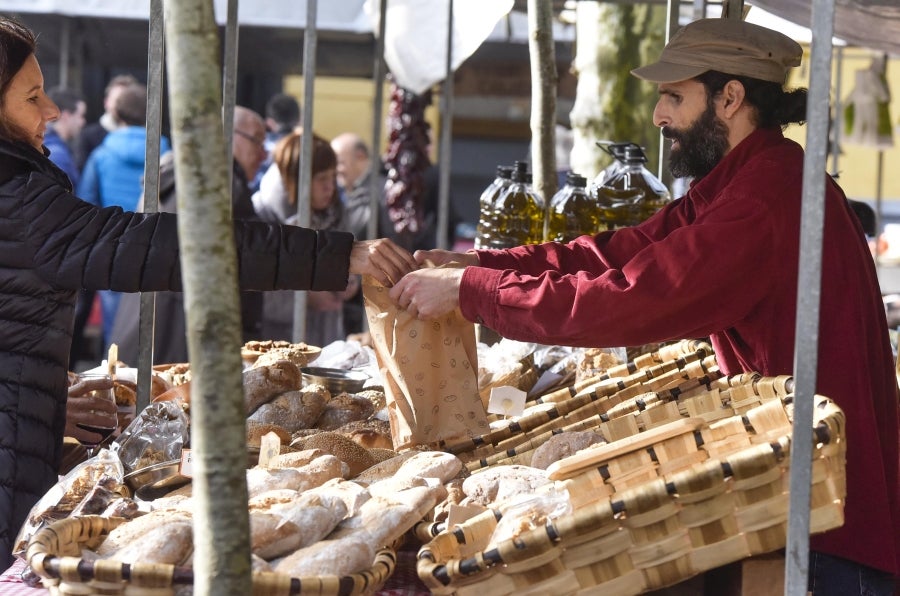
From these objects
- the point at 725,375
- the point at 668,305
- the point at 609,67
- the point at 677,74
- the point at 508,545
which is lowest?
the point at 508,545

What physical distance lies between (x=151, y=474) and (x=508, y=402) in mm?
883

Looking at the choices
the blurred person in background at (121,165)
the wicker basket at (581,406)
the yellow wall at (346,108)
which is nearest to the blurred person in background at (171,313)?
the blurred person in background at (121,165)

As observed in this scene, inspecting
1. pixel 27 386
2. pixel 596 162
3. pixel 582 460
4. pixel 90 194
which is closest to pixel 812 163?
pixel 582 460

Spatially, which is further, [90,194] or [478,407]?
[90,194]

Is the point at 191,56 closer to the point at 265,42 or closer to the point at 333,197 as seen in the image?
the point at 333,197

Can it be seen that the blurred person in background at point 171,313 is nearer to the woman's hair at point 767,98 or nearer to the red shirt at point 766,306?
the woman's hair at point 767,98

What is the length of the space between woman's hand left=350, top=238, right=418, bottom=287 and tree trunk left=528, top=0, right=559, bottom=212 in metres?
1.72

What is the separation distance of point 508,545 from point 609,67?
191 inches

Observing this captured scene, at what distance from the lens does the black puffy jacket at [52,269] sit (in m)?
2.19

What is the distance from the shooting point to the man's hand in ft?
7.50

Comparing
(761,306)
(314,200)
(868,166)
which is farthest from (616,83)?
(868,166)

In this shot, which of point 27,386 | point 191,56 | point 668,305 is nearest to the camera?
point 191,56

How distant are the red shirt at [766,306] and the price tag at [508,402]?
52cm

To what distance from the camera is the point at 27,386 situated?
2.26 meters
